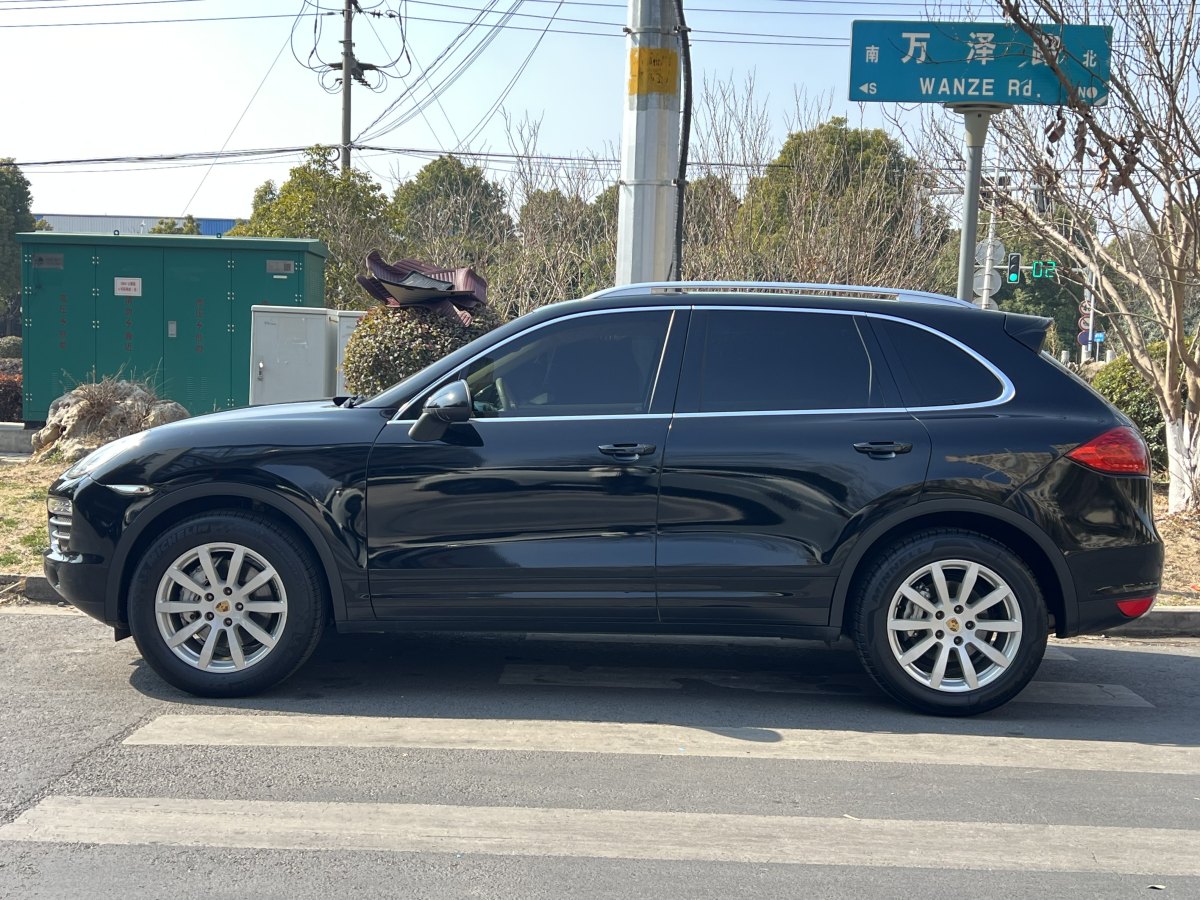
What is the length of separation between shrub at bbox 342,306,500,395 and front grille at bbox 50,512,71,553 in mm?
4158

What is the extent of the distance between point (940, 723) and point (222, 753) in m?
3.03

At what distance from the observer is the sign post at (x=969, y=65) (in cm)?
834

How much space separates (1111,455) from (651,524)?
204cm

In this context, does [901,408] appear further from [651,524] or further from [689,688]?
[689,688]

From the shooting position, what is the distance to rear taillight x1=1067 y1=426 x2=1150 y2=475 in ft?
16.8

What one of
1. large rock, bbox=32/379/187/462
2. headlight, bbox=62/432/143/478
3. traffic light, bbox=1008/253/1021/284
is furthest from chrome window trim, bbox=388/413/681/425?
traffic light, bbox=1008/253/1021/284

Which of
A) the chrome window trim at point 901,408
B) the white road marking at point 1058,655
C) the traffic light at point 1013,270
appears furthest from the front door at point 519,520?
the traffic light at point 1013,270

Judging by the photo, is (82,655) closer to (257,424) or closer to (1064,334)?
(257,424)

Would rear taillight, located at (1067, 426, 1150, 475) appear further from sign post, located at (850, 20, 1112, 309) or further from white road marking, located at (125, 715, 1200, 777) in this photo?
sign post, located at (850, 20, 1112, 309)

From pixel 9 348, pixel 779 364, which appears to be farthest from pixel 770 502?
pixel 9 348

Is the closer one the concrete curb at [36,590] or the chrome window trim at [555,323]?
the chrome window trim at [555,323]

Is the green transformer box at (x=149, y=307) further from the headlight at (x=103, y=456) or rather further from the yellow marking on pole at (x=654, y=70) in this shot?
the headlight at (x=103, y=456)

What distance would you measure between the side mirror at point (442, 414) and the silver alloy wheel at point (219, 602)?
890mm

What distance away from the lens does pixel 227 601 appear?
512 centimetres
